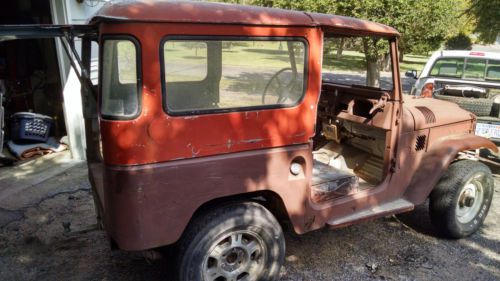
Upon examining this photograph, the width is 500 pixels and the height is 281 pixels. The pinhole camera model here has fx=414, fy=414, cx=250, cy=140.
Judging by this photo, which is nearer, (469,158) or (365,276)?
(365,276)

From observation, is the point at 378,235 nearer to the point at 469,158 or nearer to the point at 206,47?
the point at 469,158

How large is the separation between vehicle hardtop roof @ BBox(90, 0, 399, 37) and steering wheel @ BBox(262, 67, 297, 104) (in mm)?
355

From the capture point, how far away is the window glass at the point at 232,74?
258cm

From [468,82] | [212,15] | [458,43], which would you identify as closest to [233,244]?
[212,15]

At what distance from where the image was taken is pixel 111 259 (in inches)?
144

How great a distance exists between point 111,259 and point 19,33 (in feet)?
6.88

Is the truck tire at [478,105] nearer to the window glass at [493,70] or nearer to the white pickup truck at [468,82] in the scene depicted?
the white pickup truck at [468,82]

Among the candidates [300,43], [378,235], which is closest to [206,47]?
[300,43]

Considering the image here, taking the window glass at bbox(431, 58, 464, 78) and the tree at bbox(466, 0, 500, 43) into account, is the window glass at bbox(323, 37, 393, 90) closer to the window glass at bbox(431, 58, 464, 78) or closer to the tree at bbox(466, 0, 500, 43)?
the window glass at bbox(431, 58, 464, 78)

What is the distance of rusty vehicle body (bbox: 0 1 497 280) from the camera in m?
2.45

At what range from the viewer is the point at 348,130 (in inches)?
164

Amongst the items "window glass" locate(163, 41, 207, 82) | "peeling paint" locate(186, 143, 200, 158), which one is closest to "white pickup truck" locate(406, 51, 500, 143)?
"window glass" locate(163, 41, 207, 82)

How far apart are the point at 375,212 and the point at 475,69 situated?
15.8 feet

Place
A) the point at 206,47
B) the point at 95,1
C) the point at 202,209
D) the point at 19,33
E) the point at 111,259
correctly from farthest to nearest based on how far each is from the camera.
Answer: the point at 95,1
the point at 111,259
the point at 202,209
the point at 206,47
the point at 19,33
